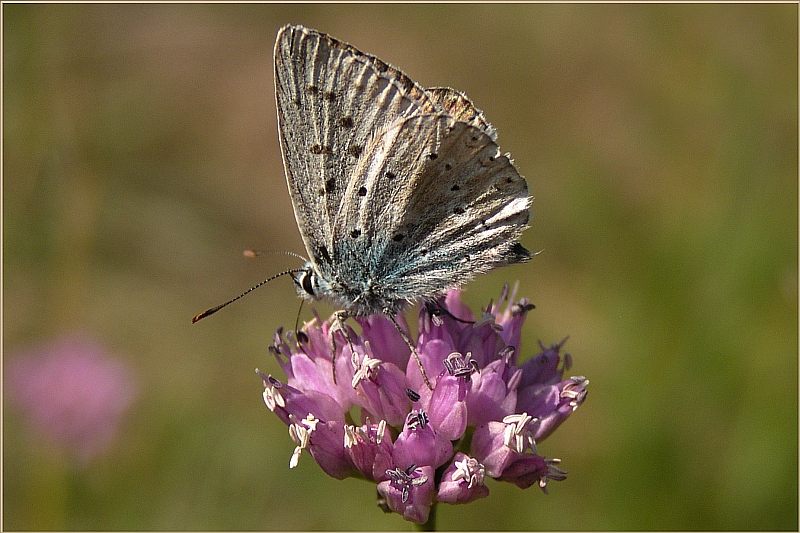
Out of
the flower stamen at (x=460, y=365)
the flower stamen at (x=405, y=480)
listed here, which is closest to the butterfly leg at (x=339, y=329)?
the flower stamen at (x=460, y=365)

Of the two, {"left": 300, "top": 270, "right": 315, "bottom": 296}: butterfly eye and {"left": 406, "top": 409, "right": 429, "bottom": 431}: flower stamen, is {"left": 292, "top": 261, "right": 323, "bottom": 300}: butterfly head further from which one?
{"left": 406, "top": 409, "right": 429, "bottom": 431}: flower stamen

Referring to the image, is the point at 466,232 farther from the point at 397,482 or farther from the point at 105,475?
the point at 105,475

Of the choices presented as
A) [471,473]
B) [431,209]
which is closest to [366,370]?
[471,473]

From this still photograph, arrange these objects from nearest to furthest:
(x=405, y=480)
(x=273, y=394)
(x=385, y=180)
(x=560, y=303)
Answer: (x=405, y=480) < (x=273, y=394) < (x=385, y=180) < (x=560, y=303)

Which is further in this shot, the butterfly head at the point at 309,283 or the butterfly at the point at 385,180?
the butterfly head at the point at 309,283

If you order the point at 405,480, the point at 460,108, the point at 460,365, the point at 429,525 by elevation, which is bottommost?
the point at 429,525

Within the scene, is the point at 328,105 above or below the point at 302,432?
above

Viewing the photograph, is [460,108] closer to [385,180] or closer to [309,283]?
[385,180]

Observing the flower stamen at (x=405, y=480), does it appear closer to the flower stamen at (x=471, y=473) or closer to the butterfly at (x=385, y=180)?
the flower stamen at (x=471, y=473)
